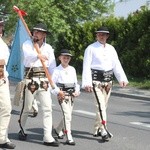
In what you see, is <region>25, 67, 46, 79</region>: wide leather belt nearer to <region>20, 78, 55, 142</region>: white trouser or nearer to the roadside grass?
<region>20, 78, 55, 142</region>: white trouser

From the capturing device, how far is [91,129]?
9539 mm

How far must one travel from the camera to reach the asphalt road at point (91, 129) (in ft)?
26.3

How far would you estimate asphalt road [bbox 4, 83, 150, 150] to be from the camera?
26.3 ft

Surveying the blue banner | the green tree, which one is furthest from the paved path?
the blue banner

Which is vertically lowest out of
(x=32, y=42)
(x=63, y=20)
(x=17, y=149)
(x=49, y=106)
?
(x=17, y=149)

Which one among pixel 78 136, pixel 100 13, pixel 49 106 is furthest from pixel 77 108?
pixel 100 13

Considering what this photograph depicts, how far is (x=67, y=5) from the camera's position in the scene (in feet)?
89.2

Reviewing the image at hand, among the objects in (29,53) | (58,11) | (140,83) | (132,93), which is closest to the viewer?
(29,53)

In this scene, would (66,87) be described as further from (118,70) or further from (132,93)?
(132,93)

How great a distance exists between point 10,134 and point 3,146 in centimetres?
125

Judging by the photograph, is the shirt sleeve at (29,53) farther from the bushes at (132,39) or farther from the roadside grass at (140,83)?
the bushes at (132,39)

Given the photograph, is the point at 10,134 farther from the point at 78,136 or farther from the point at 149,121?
the point at 149,121

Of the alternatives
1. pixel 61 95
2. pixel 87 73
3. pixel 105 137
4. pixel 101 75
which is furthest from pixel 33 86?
pixel 105 137

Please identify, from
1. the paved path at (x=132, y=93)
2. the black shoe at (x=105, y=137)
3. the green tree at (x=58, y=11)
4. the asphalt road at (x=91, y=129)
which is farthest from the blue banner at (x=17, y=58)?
the green tree at (x=58, y=11)
